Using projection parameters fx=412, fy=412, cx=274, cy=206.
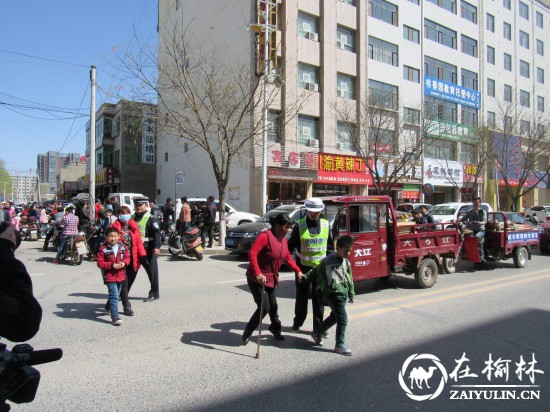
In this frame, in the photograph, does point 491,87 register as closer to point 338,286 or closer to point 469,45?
point 469,45

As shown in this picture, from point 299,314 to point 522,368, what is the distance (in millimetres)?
2608

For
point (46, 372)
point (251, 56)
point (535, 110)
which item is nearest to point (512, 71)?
point (535, 110)

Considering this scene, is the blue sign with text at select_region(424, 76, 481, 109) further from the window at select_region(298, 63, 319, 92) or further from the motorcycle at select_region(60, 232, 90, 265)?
the motorcycle at select_region(60, 232, 90, 265)

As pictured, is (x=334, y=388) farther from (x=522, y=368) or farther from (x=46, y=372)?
(x=46, y=372)

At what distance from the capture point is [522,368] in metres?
4.51

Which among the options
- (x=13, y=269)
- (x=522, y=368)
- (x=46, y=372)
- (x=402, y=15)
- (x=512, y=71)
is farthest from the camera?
(x=512, y=71)

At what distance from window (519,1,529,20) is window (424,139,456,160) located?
21641 millimetres

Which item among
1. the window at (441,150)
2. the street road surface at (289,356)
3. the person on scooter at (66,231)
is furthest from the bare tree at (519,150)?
the person on scooter at (66,231)

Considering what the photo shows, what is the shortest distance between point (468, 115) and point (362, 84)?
569 inches

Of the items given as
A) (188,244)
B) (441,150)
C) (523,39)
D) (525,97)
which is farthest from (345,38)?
(523,39)

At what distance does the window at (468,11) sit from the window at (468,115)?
8.24 meters

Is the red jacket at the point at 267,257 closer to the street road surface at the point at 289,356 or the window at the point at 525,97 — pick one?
the street road surface at the point at 289,356

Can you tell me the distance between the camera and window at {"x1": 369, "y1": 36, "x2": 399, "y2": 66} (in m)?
29.4

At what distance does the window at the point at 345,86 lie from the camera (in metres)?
27.3
